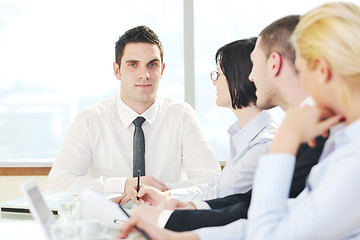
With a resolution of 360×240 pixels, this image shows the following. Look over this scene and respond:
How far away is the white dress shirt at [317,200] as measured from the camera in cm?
107

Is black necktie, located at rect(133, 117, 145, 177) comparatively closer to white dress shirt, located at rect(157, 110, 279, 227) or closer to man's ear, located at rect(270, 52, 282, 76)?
white dress shirt, located at rect(157, 110, 279, 227)

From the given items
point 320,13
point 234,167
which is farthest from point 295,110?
point 234,167

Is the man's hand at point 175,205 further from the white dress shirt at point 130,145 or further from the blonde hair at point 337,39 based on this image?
the white dress shirt at point 130,145

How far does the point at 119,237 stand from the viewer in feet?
4.65

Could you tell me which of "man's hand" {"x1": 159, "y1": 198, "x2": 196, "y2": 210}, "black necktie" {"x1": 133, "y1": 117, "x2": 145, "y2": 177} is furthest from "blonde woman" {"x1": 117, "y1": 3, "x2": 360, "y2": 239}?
"black necktie" {"x1": 133, "y1": 117, "x2": 145, "y2": 177}

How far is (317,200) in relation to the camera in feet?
3.56

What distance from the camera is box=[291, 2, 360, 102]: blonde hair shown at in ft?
3.68

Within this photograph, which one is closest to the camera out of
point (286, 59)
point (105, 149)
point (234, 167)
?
point (286, 59)

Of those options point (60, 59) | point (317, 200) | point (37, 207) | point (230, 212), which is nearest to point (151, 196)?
point (230, 212)

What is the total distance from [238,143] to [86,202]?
3.01ft

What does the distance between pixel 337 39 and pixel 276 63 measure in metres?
0.56

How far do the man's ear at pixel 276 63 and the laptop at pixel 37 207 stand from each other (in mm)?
892

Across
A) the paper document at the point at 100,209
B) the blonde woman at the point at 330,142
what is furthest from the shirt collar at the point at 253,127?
the blonde woman at the point at 330,142

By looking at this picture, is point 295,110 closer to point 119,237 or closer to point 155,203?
point 119,237
